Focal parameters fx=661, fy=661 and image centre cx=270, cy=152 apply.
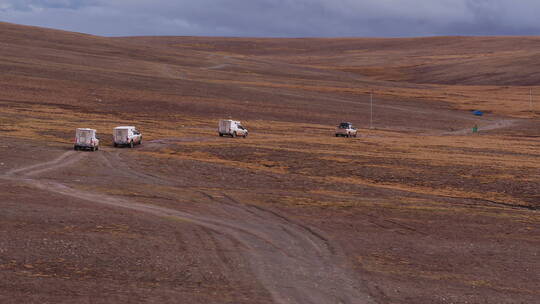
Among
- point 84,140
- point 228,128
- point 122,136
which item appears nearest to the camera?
point 84,140

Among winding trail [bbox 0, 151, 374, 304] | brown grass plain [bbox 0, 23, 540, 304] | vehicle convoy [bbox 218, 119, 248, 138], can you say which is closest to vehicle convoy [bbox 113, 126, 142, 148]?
brown grass plain [bbox 0, 23, 540, 304]

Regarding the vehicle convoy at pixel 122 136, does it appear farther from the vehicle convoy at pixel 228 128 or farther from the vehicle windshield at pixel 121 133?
the vehicle convoy at pixel 228 128

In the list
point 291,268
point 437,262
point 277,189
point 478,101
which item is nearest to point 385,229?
point 437,262

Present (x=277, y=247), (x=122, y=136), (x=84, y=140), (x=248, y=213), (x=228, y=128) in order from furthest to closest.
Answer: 1. (x=228, y=128)
2. (x=122, y=136)
3. (x=84, y=140)
4. (x=248, y=213)
5. (x=277, y=247)

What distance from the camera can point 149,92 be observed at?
325ft

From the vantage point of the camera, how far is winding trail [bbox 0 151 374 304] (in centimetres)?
1523

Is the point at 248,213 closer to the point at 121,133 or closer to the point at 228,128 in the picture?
the point at 121,133

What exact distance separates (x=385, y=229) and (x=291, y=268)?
23.0 ft

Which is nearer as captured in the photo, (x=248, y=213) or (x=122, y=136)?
(x=248, y=213)

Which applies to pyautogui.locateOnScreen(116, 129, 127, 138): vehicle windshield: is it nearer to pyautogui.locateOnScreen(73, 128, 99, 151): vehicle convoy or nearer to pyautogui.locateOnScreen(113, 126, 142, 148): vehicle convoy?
pyautogui.locateOnScreen(113, 126, 142, 148): vehicle convoy

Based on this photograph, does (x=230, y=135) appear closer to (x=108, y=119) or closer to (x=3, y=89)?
(x=108, y=119)

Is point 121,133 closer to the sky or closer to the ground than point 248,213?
closer to the sky

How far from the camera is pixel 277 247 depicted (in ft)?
64.2

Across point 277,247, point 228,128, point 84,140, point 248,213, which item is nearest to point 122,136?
point 84,140
